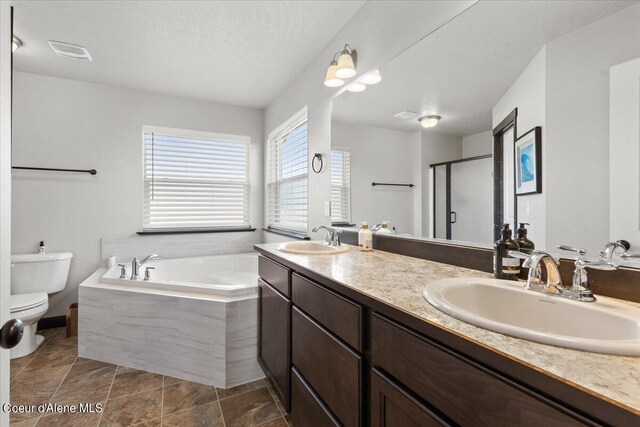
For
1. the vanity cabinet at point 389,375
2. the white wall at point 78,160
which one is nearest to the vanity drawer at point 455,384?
the vanity cabinet at point 389,375

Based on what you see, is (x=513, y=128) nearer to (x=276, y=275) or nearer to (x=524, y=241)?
(x=524, y=241)

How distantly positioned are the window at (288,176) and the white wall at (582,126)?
1.91 m

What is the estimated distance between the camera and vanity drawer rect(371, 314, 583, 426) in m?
0.51

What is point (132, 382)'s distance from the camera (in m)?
2.00

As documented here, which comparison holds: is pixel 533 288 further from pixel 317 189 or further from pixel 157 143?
pixel 157 143

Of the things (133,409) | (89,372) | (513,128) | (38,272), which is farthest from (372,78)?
(38,272)

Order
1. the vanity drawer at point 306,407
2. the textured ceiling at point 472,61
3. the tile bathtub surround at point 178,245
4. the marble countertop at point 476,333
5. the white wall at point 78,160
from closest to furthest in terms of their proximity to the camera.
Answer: the marble countertop at point 476,333
the textured ceiling at point 472,61
the vanity drawer at point 306,407
the white wall at point 78,160
the tile bathtub surround at point 178,245

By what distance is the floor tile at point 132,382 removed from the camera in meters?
1.90

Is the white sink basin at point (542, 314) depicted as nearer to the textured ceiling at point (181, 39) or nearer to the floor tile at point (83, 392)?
the textured ceiling at point (181, 39)

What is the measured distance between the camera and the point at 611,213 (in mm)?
804

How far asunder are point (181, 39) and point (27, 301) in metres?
2.27

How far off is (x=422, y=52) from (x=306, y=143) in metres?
1.37

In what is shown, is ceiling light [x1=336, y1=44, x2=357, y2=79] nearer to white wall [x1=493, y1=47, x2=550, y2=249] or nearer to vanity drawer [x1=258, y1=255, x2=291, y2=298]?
white wall [x1=493, y1=47, x2=550, y2=249]

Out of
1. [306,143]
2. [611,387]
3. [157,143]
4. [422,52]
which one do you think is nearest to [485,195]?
[422,52]
